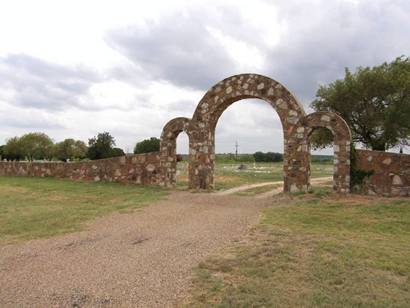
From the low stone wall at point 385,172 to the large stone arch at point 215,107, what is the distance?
2795 mm

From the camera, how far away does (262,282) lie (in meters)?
4.14

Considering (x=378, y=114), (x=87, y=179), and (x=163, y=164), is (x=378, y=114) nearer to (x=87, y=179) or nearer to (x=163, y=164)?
(x=163, y=164)

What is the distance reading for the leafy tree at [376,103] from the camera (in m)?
16.7

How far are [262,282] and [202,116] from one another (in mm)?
10458

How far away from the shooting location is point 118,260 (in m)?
5.10

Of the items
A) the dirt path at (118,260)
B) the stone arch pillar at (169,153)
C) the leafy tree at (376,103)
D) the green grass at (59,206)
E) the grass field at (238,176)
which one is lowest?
the dirt path at (118,260)

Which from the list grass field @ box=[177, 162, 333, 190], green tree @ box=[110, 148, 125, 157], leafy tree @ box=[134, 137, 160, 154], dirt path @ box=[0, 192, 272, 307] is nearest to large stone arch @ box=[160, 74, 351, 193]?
grass field @ box=[177, 162, 333, 190]

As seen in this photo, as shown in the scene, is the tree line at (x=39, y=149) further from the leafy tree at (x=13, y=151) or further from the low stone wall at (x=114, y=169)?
the low stone wall at (x=114, y=169)

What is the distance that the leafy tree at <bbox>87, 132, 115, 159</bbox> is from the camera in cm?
3059

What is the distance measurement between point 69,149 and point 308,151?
44.8m

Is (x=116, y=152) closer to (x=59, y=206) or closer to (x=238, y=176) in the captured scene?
(x=238, y=176)

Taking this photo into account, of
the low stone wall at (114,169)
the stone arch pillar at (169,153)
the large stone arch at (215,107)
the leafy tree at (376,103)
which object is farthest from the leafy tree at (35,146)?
the leafy tree at (376,103)

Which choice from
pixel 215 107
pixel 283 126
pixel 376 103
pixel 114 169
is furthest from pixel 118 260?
pixel 376 103

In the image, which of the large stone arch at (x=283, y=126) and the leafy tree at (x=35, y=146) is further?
the leafy tree at (x=35, y=146)
